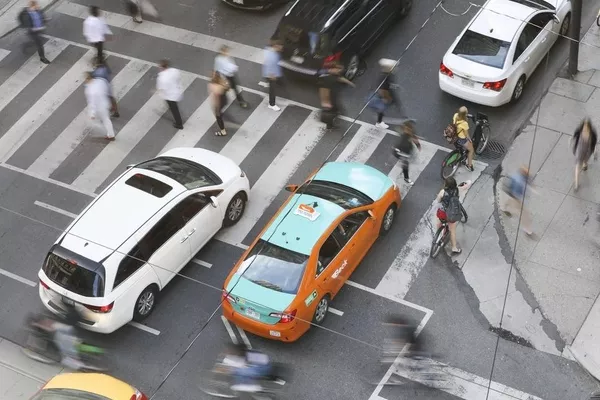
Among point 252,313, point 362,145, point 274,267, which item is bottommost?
point 362,145

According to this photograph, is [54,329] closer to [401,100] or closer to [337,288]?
[337,288]

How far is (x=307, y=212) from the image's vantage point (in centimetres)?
1519

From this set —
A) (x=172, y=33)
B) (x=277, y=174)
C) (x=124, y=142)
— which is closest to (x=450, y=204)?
(x=277, y=174)

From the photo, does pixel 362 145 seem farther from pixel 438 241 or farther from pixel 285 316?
pixel 285 316

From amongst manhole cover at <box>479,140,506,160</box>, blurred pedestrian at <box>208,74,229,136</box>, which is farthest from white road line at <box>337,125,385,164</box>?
blurred pedestrian at <box>208,74,229,136</box>

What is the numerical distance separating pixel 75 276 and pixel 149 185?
2.19m

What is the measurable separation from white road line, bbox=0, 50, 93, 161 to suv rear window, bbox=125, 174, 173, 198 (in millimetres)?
4196

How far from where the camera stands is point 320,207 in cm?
1529

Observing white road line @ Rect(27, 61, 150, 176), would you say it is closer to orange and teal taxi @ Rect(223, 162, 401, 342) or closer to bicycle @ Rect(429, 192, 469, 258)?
orange and teal taxi @ Rect(223, 162, 401, 342)

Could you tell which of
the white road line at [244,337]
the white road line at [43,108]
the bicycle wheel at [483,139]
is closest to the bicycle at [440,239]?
the bicycle wheel at [483,139]

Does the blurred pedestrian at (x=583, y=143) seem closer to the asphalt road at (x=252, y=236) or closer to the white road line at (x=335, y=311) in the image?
the asphalt road at (x=252, y=236)

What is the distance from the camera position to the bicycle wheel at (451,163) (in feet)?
56.5

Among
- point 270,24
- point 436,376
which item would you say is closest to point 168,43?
point 270,24

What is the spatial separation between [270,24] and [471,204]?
7368 mm
